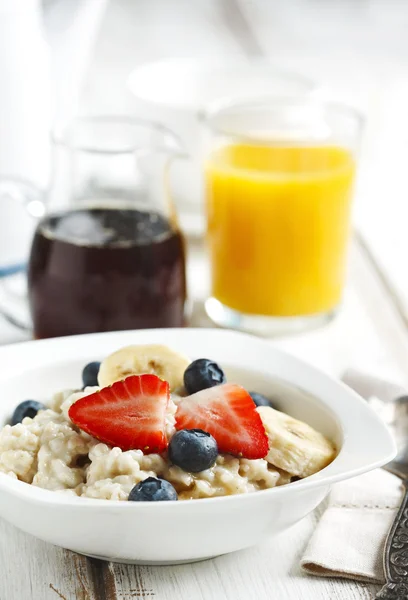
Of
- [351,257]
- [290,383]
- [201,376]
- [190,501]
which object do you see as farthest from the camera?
[351,257]

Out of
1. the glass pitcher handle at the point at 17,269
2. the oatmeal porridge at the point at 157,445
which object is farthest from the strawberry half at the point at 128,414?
the glass pitcher handle at the point at 17,269

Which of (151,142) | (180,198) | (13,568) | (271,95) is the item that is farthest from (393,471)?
(271,95)

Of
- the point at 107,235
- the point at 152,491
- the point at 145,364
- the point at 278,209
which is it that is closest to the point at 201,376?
the point at 145,364

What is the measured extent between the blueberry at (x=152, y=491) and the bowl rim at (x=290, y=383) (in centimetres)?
3

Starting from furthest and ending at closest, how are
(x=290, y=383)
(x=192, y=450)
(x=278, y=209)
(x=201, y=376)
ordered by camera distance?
(x=278, y=209) → (x=290, y=383) → (x=201, y=376) → (x=192, y=450)

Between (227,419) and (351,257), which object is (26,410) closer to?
(227,419)

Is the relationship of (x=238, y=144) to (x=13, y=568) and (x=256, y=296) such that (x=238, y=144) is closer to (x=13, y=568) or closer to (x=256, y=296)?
(x=256, y=296)

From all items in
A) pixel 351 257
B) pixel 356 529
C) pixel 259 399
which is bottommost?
pixel 351 257

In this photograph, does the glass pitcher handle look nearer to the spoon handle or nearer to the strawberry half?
the strawberry half

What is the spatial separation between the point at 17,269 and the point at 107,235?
44 cm

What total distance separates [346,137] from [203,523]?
1.23 metres

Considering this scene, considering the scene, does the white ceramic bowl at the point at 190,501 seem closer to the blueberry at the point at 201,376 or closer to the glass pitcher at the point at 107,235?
the blueberry at the point at 201,376

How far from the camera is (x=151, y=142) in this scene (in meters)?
1.85

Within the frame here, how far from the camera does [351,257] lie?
2496 mm
